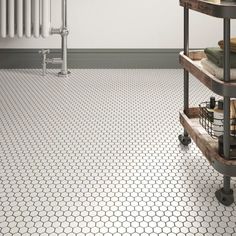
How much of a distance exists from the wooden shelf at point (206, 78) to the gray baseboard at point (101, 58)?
1.52 m

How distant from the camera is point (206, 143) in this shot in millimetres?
1353

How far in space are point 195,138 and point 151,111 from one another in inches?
29.8

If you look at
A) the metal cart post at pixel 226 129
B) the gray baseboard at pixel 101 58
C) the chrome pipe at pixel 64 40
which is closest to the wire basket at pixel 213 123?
the metal cart post at pixel 226 129

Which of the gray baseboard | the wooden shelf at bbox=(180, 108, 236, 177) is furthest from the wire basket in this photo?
the gray baseboard

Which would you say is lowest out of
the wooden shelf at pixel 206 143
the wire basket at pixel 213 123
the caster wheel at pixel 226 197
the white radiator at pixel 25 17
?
the caster wheel at pixel 226 197

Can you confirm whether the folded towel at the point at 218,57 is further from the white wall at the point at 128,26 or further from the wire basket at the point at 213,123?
the white wall at the point at 128,26

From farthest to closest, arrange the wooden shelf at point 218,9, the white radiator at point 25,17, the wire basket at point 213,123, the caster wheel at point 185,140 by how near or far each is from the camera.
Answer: the white radiator at point 25,17
the caster wheel at point 185,140
the wire basket at point 213,123
the wooden shelf at point 218,9

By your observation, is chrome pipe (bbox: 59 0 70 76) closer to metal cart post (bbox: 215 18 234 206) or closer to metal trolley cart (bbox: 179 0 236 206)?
metal trolley cart (bbox: 179 0 236 206)

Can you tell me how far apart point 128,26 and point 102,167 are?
70.9 inches

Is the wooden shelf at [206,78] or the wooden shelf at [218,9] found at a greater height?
the wooden shelf at [218,9]

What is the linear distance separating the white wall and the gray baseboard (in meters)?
0.04

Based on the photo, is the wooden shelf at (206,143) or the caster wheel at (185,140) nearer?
the wooden shelf at (206,143)

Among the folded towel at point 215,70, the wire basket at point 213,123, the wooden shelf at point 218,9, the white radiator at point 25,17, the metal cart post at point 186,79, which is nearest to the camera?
the wooden shelf at point 218,9

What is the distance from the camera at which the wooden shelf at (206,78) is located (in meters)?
1.17
